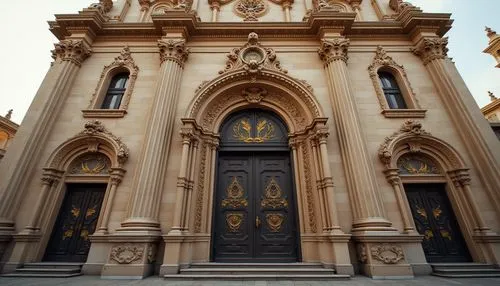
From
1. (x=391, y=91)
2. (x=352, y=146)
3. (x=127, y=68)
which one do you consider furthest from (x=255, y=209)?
(x=127, y=68)

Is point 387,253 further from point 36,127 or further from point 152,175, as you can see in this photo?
point 36,127

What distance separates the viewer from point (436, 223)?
22.4ft

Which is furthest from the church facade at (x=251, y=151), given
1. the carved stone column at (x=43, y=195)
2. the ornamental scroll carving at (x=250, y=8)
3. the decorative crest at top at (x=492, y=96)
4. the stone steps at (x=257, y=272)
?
the decorative crest at top at (x=492, y=96)

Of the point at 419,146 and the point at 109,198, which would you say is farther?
the point at 419,146

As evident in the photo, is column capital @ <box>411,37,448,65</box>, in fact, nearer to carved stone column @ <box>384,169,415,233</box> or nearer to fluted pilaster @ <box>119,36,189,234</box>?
carved stone column @ <box>384,169,415,233</box>

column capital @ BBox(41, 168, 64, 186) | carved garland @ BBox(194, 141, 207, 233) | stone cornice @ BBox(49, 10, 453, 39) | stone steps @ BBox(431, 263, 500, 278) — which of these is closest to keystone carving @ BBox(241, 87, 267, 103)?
carved garland @ BBox(194, 141, 207, 233)

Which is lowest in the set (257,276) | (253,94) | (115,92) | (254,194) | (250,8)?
(257,276)

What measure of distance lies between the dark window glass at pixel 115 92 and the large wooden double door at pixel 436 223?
1157 cm

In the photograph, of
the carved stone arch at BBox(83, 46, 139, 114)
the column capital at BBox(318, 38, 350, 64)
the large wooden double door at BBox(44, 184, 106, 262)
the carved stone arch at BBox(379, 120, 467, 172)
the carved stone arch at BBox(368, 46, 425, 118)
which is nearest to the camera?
the large wooden double door at BBox(44, 184, 106, 262)

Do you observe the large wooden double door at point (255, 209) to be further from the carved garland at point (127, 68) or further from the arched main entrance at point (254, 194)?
the carved garland at point (127, 68)

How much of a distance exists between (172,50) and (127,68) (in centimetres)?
225

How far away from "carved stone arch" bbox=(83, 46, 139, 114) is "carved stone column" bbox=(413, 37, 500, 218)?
12.3 m

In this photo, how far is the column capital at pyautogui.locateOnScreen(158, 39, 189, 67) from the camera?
27.6 ft

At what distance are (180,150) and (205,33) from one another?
18.6 ft
